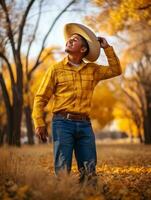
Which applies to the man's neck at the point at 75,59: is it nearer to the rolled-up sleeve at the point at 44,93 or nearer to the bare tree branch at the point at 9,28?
the rolled-up sleeve at the point at 44,93

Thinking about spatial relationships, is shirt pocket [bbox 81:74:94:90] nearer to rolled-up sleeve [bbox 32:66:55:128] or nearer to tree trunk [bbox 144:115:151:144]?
rolled-up sleeve [bbox 32:66:55:128]

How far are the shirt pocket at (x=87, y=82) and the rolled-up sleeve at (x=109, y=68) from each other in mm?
194

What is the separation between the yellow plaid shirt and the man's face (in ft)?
0.51

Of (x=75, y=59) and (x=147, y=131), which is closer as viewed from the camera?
(x=75, y=59)

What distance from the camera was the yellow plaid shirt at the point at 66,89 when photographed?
6512 mm

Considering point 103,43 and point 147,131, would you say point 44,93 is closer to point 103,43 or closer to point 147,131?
point 103,43

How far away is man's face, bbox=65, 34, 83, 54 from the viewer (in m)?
6.65

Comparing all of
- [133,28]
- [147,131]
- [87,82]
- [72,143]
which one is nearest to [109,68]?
[87,82]

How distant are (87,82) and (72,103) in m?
0.38

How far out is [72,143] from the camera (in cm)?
656

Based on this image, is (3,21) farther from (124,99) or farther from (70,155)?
(124,99)

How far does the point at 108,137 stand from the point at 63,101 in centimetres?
Result: 10585

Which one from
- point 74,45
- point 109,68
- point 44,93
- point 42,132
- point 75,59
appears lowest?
point 42,132

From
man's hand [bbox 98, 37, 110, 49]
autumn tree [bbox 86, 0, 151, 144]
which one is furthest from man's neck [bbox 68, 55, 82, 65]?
autumn tree [bbox 86, 0, 151, 144]
